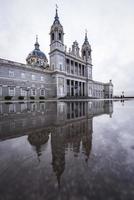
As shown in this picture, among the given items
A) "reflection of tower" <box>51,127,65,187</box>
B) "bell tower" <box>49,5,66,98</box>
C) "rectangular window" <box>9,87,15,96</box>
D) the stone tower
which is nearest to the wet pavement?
"reflection of tower" <box>51,127,65,187</box>

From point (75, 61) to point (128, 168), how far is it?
157 ft

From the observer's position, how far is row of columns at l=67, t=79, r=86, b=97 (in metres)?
43.9

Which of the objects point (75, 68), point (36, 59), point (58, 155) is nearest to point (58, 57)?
point (75, 68)

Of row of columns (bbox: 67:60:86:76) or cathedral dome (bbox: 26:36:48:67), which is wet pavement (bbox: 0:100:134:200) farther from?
cathedral dome (bbox: 26:36:48:67)

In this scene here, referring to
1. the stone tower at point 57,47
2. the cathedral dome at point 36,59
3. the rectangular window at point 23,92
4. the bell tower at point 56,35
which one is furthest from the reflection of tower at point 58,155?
the cathedral dome at point 36,59

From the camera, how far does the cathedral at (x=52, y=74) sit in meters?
27.8

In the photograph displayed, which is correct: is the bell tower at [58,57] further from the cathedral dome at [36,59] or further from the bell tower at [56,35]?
the cathedral dome at [36,59]

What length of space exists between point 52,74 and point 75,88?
1320cm

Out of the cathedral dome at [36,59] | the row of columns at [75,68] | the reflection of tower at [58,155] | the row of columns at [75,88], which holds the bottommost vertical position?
the reflection of tower at [58,155]

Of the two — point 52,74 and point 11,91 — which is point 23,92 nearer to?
point 11,91

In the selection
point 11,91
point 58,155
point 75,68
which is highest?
point 75,68

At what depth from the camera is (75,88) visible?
46.8 m

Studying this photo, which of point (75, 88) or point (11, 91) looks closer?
point (11, 91)

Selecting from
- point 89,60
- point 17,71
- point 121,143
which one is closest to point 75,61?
point 89,60
